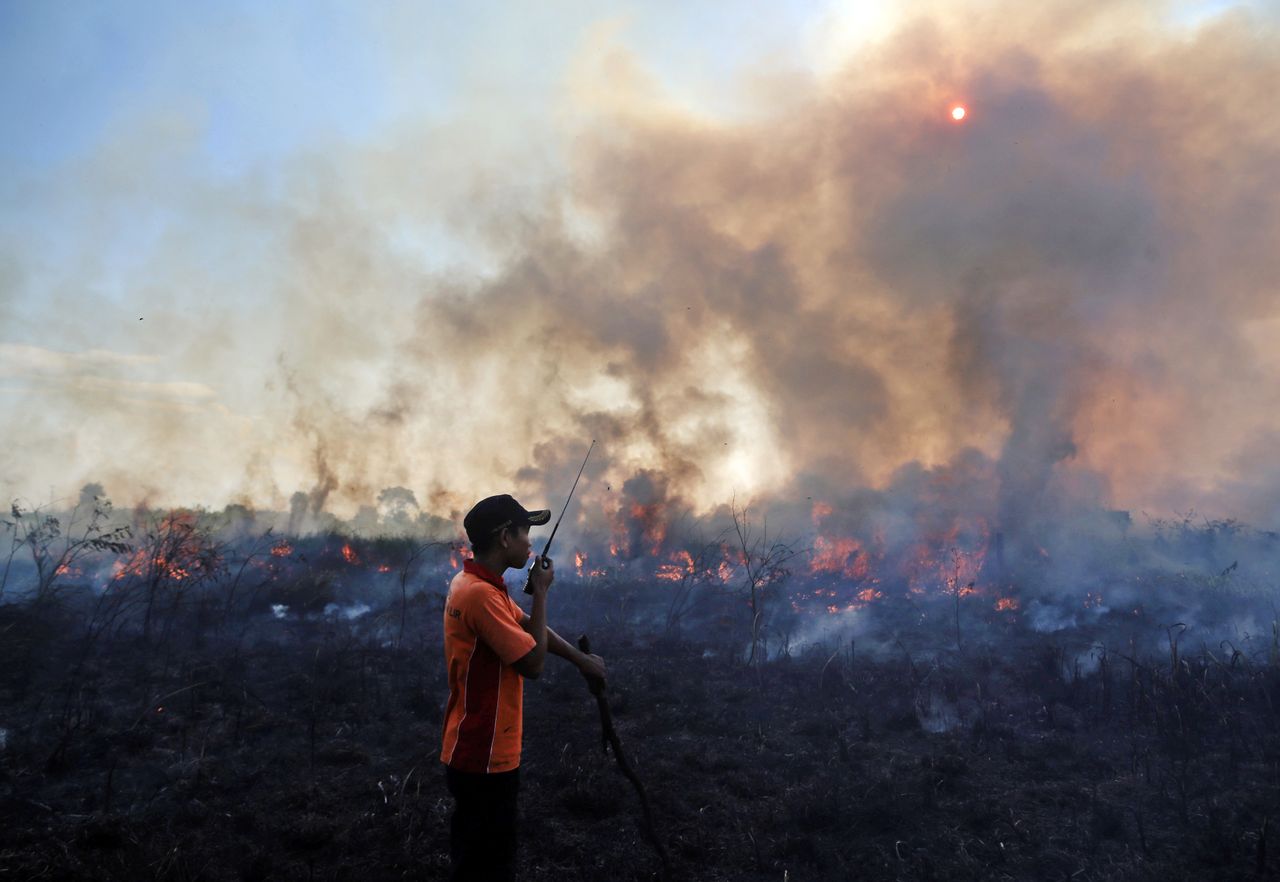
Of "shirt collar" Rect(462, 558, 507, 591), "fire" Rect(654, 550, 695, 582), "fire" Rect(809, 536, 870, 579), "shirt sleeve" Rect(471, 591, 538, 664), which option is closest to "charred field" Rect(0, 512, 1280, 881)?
Answer: "shirt sleeve" Rect(471, 591, 538, 664)

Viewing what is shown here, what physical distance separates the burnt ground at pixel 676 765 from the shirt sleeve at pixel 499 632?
3549 millimetres

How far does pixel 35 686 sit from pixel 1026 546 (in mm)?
23619

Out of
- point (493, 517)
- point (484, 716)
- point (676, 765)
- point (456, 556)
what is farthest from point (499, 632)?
point (456, 556)

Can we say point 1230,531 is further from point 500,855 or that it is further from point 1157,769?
point 500,855

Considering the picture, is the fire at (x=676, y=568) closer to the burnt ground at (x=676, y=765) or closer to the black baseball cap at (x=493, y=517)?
the burnt ground at (x=676, y=765)

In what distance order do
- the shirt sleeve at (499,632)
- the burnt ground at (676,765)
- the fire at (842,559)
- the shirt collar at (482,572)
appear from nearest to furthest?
1. the shirt sleeve at (499,632)
2. the shirt collar at (482,572)
3. the burnt ground at (676,765)
4. the fire at (842,559)

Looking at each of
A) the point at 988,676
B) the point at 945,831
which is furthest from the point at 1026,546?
the point at 945,831

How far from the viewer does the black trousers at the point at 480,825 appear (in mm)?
3547

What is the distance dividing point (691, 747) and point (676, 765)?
72 centimetres

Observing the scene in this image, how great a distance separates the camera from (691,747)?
28.7 feet

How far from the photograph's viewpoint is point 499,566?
3.82 meters

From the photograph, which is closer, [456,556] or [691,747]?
[691,747]

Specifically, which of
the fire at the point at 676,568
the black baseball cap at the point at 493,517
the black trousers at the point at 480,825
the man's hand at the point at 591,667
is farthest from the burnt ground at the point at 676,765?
the fire at the point at 676,568

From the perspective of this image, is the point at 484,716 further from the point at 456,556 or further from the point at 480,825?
the point at 456,556
